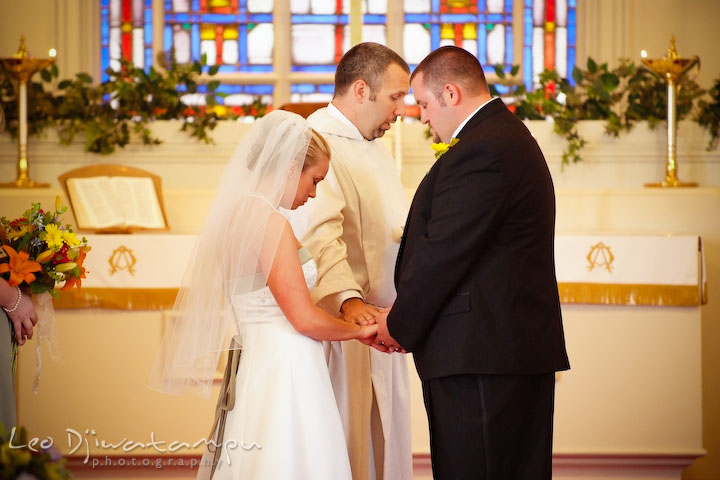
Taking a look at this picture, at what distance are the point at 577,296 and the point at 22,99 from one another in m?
3.71

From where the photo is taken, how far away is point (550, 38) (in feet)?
26.5

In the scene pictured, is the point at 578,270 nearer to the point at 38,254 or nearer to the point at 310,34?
the point at 38,254

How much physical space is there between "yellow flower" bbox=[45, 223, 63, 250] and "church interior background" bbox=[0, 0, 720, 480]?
922mm

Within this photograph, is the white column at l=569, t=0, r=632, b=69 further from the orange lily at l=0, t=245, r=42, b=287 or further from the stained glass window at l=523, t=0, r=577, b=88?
the orange lily at l=0, t=245, r=42, b=287

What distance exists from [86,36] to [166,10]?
71 cm

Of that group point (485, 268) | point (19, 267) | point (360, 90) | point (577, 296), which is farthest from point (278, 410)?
point (577, 296)

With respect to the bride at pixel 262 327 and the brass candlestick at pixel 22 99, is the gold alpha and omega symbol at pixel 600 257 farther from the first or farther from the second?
the brass candlestick at pixel 22 99

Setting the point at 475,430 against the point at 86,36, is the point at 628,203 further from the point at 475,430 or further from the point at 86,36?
the point at 86,36

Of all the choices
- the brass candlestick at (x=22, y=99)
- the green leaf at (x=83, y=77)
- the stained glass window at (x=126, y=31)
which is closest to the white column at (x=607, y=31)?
the stained glass window at (x=126, y=31)

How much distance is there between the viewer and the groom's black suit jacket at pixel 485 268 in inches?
119

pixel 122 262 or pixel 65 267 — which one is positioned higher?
pixel 65 267

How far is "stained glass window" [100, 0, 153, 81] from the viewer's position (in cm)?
800

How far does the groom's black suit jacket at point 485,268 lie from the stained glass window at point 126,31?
18.0 ft

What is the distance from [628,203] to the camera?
6.19 metres
